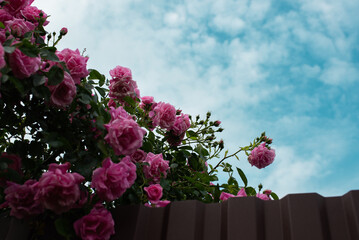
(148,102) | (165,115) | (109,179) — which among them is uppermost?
(148,102)

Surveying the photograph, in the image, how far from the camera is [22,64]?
1079 mm

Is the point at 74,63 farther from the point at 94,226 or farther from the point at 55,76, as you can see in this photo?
the point at 94,226

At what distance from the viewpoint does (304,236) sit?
43.6 inches

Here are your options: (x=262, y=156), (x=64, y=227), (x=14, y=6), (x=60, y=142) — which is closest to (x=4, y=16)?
(x=14, y=6)

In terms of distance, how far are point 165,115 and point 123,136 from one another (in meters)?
0.75

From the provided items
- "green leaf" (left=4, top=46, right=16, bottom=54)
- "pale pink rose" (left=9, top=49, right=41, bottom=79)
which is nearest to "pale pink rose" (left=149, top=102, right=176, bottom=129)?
"pale pink rose" (left=9, top=49, right=41, bottom=79)

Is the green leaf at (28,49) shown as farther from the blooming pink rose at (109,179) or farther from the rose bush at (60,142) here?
the blooming pink rose at (109,179)

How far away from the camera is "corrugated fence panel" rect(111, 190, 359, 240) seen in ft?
3.67

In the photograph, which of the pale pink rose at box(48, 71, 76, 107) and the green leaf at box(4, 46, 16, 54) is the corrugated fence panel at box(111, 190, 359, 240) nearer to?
the pale pink rose at box(48, 71, 76, 107)

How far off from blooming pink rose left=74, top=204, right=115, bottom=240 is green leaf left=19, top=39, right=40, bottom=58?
583mm

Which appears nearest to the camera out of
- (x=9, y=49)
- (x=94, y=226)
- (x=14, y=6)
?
(x=9, y=49)

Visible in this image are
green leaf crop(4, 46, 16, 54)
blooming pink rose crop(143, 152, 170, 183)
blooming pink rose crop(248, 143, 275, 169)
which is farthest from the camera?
blooming pink rose crop(248, 143, 275, 169)

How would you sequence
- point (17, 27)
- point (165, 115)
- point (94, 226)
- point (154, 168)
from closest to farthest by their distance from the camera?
point (94, 226), point (17, 27), point (154, 168), point (165, 115)

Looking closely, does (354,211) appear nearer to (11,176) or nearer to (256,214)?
(256,214)
